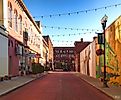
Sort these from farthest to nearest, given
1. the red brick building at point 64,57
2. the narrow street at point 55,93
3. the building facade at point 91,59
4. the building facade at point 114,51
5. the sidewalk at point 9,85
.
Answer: the red brick building at point 64,57 < the building facade at point 91,59 < the building facade at point 114,51 < the sidewalk at point 9,85 < the narrow street at point 55,93

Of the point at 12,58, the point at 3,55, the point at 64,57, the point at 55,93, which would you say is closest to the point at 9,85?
the point at 55,93

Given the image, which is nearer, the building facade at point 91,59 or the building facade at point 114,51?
the building facade at point 114,51

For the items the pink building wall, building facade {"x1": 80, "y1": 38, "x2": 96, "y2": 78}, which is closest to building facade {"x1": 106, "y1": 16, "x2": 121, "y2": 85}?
the pink building wall

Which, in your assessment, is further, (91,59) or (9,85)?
(91,59)

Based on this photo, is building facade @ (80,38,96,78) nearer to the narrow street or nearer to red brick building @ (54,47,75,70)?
the narrow street

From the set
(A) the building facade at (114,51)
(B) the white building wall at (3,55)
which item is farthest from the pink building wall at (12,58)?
(A) the building facade at (114,51)

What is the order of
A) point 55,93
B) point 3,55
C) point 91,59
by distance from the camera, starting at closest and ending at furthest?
point 55,93, point 3,55, point 91,59

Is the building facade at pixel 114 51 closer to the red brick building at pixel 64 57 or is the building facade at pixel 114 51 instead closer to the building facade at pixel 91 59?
the building facade at pixel 91 59

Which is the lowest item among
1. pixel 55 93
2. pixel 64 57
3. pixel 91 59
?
pixel 55 93

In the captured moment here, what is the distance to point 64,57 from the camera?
5679 inches

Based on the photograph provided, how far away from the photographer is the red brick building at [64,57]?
462 feet

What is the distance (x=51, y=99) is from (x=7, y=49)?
20.0 m

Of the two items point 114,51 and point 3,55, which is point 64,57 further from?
point 114,51

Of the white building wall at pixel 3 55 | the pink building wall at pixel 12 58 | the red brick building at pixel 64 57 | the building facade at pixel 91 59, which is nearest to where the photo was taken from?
the white building wall at pixel 3 55
